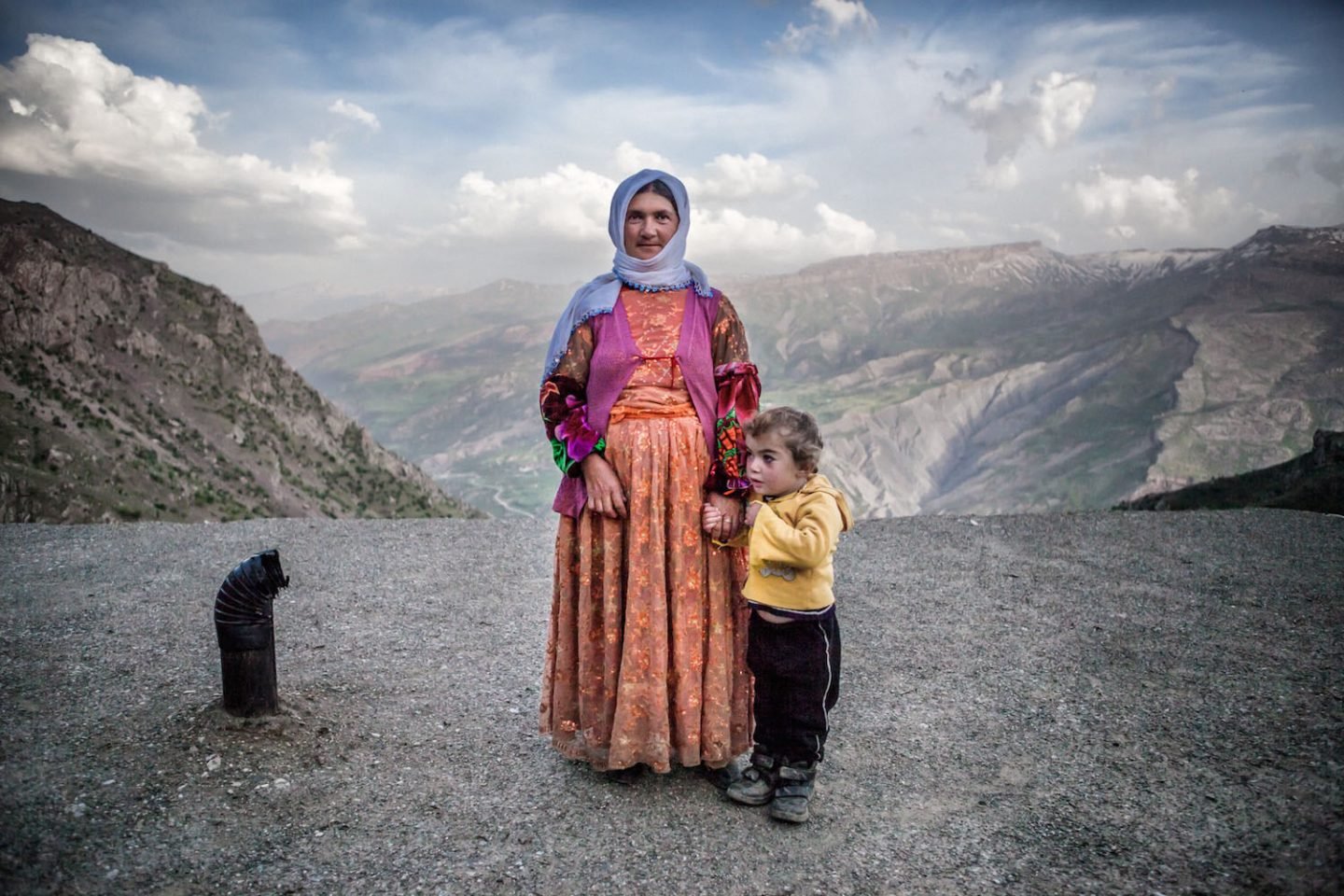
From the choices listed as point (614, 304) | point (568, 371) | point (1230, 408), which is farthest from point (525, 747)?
point (1230, 408)

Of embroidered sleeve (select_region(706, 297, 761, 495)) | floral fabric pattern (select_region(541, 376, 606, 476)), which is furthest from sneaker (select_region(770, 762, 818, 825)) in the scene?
floral fabric pattern (select_region(541, 376, 606, 476))

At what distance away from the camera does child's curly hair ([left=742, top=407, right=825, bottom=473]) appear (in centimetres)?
293

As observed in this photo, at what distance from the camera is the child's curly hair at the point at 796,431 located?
9.61 ft

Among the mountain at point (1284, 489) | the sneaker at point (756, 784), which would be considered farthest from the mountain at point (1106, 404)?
the sneaker at point (756, 784)

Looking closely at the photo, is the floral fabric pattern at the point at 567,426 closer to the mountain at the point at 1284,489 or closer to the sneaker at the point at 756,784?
the sneaker at the point at 756,784

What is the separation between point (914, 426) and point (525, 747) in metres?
162

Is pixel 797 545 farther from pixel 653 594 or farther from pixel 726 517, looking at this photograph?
pixel 653 594

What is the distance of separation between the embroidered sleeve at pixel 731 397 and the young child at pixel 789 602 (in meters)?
0.12

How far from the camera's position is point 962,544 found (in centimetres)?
929

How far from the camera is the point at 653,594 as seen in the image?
3.22 meters

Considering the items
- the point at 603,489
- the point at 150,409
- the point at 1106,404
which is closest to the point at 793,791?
the point at 603,489

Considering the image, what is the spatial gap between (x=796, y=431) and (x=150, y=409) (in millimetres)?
45430

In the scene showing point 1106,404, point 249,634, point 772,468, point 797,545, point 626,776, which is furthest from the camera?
point 1106,404

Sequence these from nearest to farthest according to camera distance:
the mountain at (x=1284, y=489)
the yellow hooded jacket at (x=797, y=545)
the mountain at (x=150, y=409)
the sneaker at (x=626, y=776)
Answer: the yellow hooded jacket at (x=797, y=545) < the sneaker at (x=626, y=776) < the mountain at (x=1284, y=489) < the mountain at (x=150, y=409)
